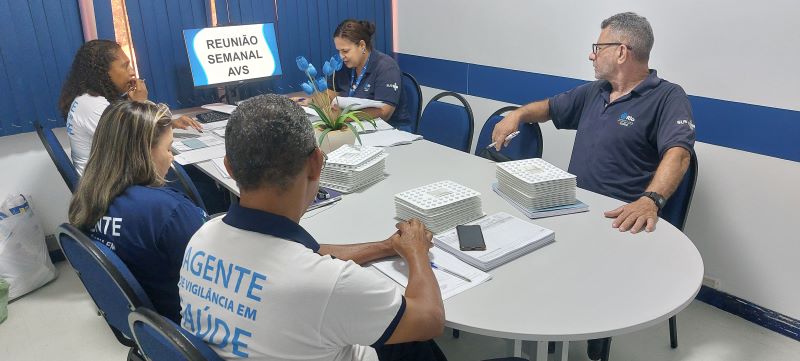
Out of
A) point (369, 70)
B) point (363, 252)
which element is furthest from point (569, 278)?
point (369, 70)

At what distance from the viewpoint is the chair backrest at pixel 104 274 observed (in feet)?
4.47

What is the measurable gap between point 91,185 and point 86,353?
132cm

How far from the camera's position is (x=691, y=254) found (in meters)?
1.59

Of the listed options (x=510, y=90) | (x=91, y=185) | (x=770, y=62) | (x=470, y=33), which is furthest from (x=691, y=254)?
(x=470, y=33)

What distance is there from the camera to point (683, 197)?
6.94 feet

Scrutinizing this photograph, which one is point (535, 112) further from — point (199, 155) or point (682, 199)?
point (199, 155)

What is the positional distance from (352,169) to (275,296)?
1133mm

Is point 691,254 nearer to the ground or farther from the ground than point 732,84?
nearer to the ground

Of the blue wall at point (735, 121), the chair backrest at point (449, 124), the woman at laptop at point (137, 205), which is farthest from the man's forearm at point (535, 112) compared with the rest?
the woman at laptop at point (137, 205)

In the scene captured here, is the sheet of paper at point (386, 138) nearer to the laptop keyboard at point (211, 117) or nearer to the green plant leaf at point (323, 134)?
the green plant leaf at point (323, 134)

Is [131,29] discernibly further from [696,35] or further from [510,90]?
[696,35]

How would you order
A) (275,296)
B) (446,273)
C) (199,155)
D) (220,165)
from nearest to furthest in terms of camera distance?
(275,296) → (446,273) → (220,165) → (199,155)

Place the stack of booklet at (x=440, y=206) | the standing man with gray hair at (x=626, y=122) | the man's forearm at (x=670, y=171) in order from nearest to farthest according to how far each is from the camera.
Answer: the stack of booklet at (x=440, y=206) → the man's forearm at (x=670, y=171) → the standing man with gray hair at (x=626, y=122)

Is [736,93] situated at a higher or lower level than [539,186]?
higher
